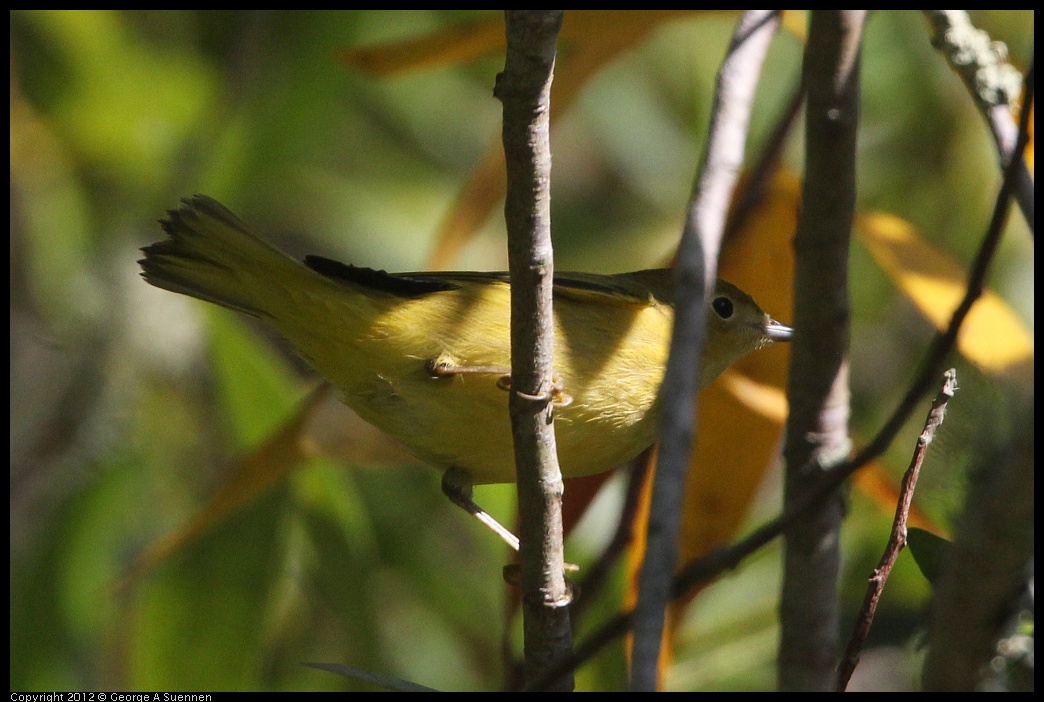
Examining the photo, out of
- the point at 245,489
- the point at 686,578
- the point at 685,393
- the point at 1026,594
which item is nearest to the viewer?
the point at 686,578

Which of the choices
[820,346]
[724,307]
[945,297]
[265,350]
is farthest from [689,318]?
[265,350]

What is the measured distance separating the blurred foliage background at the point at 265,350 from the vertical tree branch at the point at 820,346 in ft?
3.56

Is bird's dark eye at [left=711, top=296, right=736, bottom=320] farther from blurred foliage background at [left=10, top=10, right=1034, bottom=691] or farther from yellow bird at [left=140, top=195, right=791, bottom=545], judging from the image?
blurred foliage background at [left=10, top=10, right=1034, bottom=691]

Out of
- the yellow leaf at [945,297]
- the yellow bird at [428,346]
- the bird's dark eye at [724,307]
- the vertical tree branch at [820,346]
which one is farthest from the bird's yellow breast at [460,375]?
the yellow leaf at [945,297]

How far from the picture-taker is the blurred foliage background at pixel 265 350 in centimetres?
446

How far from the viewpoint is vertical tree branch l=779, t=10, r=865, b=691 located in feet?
9.76

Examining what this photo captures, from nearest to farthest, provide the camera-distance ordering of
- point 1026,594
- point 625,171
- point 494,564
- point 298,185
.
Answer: point 1026,594 → point 494,564 → point 298,185 → point 625,171

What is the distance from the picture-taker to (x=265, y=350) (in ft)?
17.8

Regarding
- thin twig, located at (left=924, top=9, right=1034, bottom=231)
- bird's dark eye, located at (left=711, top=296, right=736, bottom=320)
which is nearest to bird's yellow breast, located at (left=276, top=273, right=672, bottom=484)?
bird's dark eye, located at (left=711, top=296, right=736, bottom=320)

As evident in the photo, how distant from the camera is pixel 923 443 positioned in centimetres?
197

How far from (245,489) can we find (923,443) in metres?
2.47

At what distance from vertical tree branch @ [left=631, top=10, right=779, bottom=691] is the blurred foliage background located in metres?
1.25
